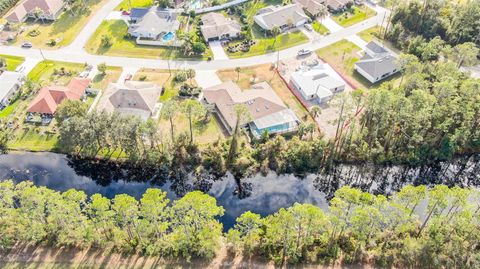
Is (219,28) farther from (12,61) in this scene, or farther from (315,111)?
(12,61)

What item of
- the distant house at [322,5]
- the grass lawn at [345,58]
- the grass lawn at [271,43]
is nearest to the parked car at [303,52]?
the grass lawn at [345,58]

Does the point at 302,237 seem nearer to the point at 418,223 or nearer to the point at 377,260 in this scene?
the point at 377,260

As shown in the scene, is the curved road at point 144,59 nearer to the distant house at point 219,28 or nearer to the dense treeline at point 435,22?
the distant house at point 219,28

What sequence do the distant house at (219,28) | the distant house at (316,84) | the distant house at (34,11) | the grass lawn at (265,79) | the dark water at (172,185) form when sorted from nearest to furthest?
the dark water at (172,185), the distant house at (316,84), the grass lawn at (265,79), the distant house at (219,28), the distant house at (34,11)

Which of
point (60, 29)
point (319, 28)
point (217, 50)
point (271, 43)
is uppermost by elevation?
point (319, 28)

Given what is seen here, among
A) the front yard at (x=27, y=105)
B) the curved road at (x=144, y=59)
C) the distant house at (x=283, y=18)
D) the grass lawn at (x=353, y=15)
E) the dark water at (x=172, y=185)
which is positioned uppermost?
the distant house at (x=283, y=18)

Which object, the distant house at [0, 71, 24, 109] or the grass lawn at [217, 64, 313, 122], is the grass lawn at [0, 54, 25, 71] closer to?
the distant house at [0, 71, 24, 109]

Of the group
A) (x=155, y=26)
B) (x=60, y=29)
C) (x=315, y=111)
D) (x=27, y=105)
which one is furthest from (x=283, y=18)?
(x=27, y=105)
